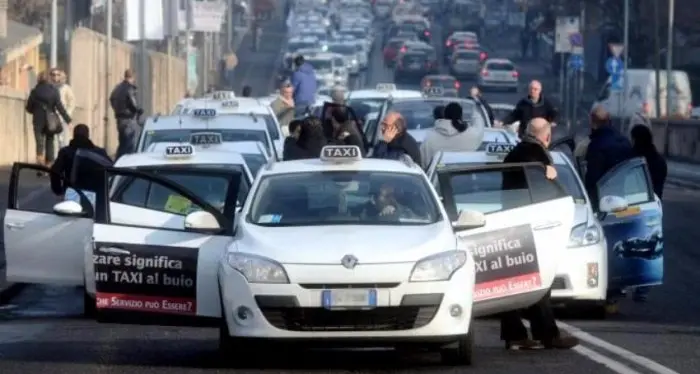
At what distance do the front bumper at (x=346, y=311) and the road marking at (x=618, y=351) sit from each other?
1.34 m

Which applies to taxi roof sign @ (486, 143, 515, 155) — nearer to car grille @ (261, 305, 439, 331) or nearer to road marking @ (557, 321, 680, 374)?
road marking @ (557, 321, 680, 374)

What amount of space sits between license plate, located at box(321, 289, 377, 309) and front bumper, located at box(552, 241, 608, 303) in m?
3.97

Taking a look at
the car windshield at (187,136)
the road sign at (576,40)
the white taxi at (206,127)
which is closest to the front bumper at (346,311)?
the white taxi at (206,127)

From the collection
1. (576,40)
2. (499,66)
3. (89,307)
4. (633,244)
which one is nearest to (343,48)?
(499,66)

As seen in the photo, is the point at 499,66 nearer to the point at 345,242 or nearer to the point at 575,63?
the point at 575,63

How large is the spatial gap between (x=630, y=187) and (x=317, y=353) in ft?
14.7

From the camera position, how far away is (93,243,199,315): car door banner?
1252cm

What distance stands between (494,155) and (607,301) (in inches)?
61.7

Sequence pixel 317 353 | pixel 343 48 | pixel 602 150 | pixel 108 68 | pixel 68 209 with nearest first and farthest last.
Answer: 1. pixel 317 353
2. pixel 68 209
3. pixel 602 150
4. pixel 108 68
5. pixel 343 48

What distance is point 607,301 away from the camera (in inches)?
656

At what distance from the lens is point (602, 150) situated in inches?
738

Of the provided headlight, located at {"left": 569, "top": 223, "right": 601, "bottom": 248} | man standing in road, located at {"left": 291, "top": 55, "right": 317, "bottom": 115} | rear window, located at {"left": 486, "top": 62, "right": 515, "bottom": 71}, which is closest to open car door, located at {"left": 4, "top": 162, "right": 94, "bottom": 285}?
headlight, located at {"left": 569, "top": 223, "right": 601, "bottom": 248}

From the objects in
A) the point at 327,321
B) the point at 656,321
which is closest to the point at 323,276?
the point at 327,321

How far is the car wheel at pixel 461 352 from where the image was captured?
1209 centimetres
